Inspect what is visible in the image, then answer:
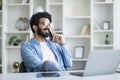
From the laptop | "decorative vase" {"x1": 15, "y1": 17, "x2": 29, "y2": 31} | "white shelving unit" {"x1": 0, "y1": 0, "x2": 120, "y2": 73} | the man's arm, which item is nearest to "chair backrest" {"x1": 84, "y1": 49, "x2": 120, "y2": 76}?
the laptop

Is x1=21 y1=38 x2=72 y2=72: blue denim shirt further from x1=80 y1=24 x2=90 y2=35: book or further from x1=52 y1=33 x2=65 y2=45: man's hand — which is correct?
x1=80 y1=24 x2=90 y2=35: book

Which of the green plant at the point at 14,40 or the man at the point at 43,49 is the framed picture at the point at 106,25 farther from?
the man at the point at 43,49

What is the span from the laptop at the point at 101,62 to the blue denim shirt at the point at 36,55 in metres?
0.85

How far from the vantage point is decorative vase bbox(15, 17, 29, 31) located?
204 inches

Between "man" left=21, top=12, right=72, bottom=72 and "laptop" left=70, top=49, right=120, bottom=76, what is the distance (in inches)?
29.8

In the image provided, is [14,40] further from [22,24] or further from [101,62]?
[101,62]

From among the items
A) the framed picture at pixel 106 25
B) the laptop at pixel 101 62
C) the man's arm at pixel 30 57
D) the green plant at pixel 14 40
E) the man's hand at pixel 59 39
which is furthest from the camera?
the green plant at pixel 14 40

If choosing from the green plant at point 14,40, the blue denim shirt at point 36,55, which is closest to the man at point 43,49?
the blue denim shirt at point 36,55

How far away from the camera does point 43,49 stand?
284 centimetres

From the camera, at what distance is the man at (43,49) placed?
2.55 meters

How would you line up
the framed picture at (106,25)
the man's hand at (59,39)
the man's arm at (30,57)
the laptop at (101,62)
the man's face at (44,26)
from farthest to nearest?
the framed picture at (106,25) < the man's face at (44,26) < the man's hand at (59,39) < the man's arm at (30,57) < the laptop at (101,62)

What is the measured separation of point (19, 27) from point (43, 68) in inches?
124

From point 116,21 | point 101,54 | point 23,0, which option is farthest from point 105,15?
point 101,54

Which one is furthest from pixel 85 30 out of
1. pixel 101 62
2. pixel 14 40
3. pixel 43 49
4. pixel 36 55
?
Result: pixel 101 62
